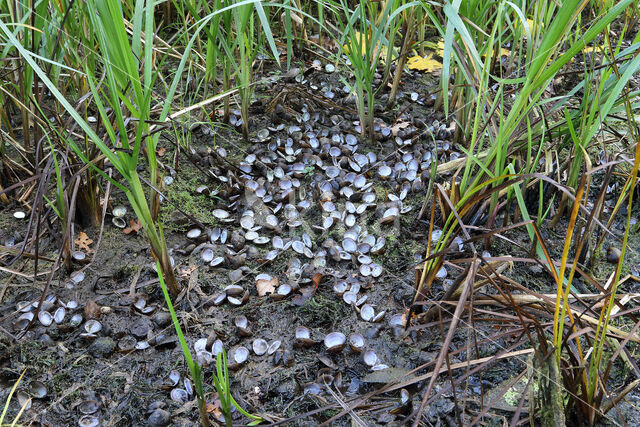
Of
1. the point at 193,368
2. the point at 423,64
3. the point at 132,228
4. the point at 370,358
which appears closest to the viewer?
the point at 193,368

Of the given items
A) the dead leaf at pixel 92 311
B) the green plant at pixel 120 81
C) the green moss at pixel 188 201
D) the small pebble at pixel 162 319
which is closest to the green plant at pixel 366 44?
the green moss at pixel 188 201

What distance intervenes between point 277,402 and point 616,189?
168 cm

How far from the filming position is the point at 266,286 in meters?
1.96

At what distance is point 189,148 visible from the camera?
2473 mm

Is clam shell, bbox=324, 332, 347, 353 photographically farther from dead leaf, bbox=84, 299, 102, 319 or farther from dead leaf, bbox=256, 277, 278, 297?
dead leaf, bbox=84, 299, 102, 319

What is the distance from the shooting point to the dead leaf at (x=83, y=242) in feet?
6.72

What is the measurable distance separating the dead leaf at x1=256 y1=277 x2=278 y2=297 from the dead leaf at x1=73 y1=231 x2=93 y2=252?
656mm

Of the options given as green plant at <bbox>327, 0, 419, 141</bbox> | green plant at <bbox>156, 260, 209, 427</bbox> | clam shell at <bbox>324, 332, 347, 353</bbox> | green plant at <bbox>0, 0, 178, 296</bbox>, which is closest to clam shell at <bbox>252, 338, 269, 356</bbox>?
clam shell at <bbox>324, 332, 347, 353</bbox>

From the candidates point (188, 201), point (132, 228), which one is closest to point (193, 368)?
point (132, 228)

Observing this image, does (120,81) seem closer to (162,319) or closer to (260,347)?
(162,319)

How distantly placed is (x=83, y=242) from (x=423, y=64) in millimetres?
2080

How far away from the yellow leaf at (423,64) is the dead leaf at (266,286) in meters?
1.73

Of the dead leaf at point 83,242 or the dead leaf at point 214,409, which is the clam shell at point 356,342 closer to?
the dead leaf at point 214,409

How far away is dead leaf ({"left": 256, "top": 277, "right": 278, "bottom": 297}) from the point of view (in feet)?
6.37
